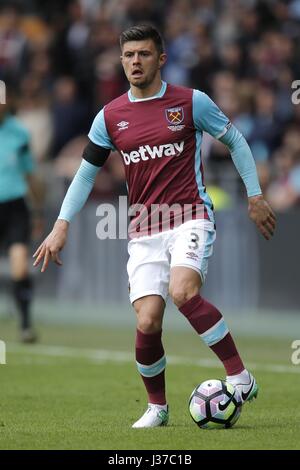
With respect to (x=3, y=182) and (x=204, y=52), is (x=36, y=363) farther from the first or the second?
(x=204, y=52)

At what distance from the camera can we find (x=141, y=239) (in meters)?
8.44

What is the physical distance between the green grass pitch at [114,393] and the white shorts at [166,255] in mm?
856

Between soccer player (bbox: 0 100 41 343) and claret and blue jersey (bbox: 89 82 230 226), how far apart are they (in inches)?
→ 255

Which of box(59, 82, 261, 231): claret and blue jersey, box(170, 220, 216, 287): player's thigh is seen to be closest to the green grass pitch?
box(170, 220, 216, 287): player's thigh

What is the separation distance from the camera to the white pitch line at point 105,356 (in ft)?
40.1

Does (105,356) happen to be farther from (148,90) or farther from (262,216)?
(262,216)

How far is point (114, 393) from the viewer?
1049 centimetres

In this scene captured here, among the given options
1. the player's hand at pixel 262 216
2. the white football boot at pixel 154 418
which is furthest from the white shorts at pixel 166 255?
the white football boot at pixel 154 418

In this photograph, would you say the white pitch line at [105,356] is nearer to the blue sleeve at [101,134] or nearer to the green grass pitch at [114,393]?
the green grass pitch at [114,393]

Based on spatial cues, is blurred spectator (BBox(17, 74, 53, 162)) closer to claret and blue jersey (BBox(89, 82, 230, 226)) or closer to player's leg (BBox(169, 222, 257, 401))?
claret and blue jersey (BBox(89, 82, 230, 226))

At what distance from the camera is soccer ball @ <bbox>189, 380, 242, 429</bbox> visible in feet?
26.3
